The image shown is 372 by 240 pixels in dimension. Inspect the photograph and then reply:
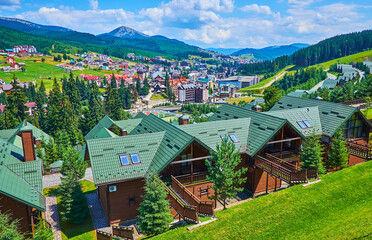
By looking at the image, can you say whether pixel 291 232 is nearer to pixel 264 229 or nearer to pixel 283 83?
pixel 264 229

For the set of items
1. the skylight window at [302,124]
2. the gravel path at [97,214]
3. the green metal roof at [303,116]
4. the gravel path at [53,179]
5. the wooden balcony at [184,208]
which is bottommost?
the gravel path at [53,179]

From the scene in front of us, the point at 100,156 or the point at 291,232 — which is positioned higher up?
the point at 100,156

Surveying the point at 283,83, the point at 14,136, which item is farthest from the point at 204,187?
the point at 283,83

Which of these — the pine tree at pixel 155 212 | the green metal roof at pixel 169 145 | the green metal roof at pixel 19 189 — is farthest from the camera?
the green metal roof at pixel 169 145

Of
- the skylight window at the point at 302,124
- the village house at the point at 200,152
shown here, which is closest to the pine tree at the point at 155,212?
the village house at the point at 200,152

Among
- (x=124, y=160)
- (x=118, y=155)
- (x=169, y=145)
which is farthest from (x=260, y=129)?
(x=118, y=155)

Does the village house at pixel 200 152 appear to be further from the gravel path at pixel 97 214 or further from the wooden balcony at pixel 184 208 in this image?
the gravel path at pixel 97 214
